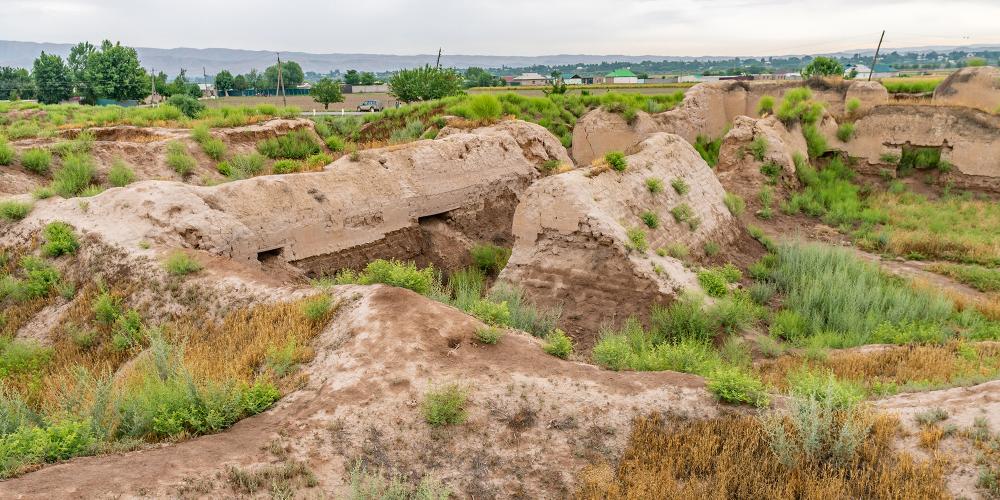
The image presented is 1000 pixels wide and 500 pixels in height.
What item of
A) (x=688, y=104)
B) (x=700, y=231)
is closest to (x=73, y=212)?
(x=700, y=231)

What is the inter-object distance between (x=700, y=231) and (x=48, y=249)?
1076 cm

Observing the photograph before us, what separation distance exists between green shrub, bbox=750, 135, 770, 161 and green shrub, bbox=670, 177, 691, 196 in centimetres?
620

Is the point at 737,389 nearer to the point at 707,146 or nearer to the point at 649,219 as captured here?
the point at 649,219

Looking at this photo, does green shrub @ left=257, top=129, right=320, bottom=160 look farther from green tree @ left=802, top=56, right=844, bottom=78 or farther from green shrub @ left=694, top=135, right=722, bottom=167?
green tree @ left=802, top=56, right=844, bottom=78

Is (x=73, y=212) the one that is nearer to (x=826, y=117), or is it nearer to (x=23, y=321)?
(x=23, y=321)

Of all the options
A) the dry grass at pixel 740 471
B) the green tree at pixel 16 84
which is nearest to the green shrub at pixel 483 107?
the dry grass at pixel 740 471

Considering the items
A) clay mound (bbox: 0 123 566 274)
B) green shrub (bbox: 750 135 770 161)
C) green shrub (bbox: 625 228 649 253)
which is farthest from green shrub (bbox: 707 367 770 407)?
green shrub (bbox: 750 135 770 161)

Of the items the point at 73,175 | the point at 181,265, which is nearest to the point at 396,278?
the point at 181,265

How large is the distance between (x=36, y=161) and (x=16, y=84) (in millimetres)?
72985

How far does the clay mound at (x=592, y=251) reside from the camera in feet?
31.4

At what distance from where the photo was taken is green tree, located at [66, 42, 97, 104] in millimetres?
50562

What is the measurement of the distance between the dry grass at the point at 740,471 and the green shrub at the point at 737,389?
297mm

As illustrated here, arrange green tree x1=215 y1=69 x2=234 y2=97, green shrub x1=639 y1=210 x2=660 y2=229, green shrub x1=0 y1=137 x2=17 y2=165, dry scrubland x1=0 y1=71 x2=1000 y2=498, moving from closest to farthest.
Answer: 1. dry scrubland x1=0 y1=71 x2=1000 y2=498
2. green shrub x1=639 y1=210 x2=660 y2=229
3. green shrub x1=0 y1=137 x2=17 y2=165
4. green tree x1=215 y1=69 x2=234 y2=97

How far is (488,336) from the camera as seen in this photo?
6371mm
